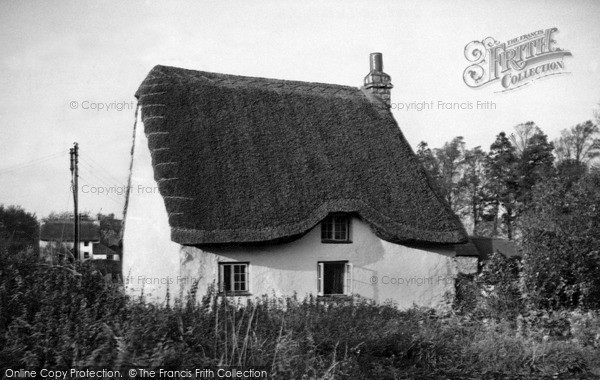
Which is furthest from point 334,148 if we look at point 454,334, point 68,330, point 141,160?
point 68,330

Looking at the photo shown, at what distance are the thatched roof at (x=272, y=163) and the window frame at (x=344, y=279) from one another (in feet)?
3.97

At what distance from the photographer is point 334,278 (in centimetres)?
1577

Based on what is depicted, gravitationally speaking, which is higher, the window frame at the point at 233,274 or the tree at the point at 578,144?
the tree at the point at 578,144

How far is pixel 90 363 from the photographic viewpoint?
4.82 m

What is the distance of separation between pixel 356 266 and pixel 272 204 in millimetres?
2803

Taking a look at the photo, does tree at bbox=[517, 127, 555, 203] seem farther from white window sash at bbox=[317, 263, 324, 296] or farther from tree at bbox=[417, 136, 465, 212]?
white window sash at bbox=[317, 263, 324, 296]

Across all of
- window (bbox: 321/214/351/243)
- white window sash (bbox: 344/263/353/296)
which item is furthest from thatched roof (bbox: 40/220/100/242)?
white window sash (bbox: 344/263/353/296)

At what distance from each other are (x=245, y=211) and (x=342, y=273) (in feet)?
10.7

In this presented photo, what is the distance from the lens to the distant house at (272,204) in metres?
14.3

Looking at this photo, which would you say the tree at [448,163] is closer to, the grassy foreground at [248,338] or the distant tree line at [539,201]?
the distant tree line at [539,201]

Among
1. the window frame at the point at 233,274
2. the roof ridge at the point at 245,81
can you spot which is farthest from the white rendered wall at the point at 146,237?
the roof ridge at the point at 245,81

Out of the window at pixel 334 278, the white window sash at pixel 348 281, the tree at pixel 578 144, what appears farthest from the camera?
the tree at pixel 578 144

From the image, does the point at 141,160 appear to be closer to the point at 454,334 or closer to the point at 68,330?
the point at 454,334

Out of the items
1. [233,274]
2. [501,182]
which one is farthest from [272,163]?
[501,182]
